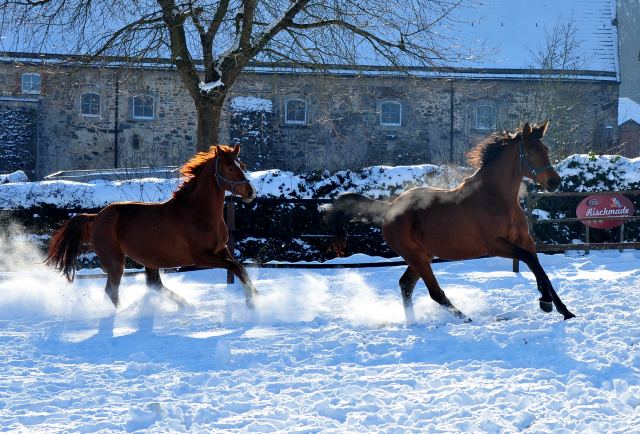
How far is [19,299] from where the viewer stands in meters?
7.02

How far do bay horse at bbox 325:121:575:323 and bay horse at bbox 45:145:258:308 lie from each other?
1.67 meters

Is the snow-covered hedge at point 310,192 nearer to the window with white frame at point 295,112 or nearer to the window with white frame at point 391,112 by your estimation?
the window with white frame at point 295,112

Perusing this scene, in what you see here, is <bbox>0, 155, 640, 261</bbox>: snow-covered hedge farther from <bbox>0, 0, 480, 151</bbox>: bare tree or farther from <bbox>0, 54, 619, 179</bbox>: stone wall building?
<bbox>0, 54, 619, 179</bbox>: stone wall building

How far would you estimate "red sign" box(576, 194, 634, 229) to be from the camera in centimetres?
1017

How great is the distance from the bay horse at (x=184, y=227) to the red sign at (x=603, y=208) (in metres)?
6.56

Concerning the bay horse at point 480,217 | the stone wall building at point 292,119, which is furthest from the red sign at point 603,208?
the stone wall building at point 292,119

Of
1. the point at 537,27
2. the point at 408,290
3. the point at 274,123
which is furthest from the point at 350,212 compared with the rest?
the point at 537,27

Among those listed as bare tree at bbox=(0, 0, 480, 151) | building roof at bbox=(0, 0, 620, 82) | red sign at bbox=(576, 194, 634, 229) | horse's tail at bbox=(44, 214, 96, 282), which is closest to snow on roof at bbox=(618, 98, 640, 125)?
building roof at bbox=(0, 0, 620, 82)

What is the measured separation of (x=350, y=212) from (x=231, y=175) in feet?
4.42

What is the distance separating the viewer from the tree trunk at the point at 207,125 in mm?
11633

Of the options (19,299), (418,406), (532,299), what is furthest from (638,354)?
(19,299)

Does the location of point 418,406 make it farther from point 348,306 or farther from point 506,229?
point 348,306

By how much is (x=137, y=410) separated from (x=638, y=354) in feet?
10.4

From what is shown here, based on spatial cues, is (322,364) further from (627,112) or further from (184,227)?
(627,112)
